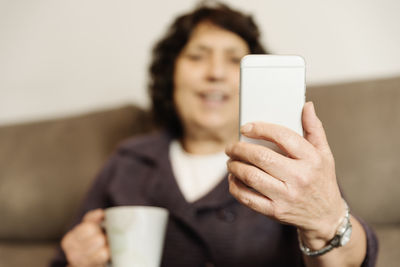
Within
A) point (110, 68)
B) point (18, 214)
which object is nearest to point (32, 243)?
point (18, 214)

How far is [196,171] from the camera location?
3.09 feet

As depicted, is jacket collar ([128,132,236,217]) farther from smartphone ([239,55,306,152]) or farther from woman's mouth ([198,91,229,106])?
smartphone ([239,55,306,152])

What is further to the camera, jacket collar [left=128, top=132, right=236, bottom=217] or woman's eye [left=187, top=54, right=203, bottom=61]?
woman's eye [left=187, top=54, right=203, bottom=61]

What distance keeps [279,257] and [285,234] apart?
0.05 m

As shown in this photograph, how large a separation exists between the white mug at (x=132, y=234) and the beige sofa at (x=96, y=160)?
1.62 feet

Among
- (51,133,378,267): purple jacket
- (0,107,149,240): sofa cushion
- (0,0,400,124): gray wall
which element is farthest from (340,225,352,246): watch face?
(0,107,149,240): sofa cushion

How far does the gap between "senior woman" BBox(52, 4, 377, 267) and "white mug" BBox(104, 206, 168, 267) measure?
0.07m

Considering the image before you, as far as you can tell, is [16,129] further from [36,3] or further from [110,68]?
[36,3]

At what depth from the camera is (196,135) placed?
40.0 inches

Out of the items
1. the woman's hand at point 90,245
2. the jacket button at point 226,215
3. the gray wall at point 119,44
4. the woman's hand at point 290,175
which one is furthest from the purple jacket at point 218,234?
the gray wall at point 119,44

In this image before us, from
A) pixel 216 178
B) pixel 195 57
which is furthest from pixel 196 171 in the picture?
pixel 195 57

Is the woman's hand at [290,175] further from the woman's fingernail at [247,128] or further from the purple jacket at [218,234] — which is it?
the purple jacket at [218,234]

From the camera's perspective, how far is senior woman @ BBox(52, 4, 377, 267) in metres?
0.43

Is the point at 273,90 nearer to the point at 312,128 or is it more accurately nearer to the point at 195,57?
the point at 312,128
